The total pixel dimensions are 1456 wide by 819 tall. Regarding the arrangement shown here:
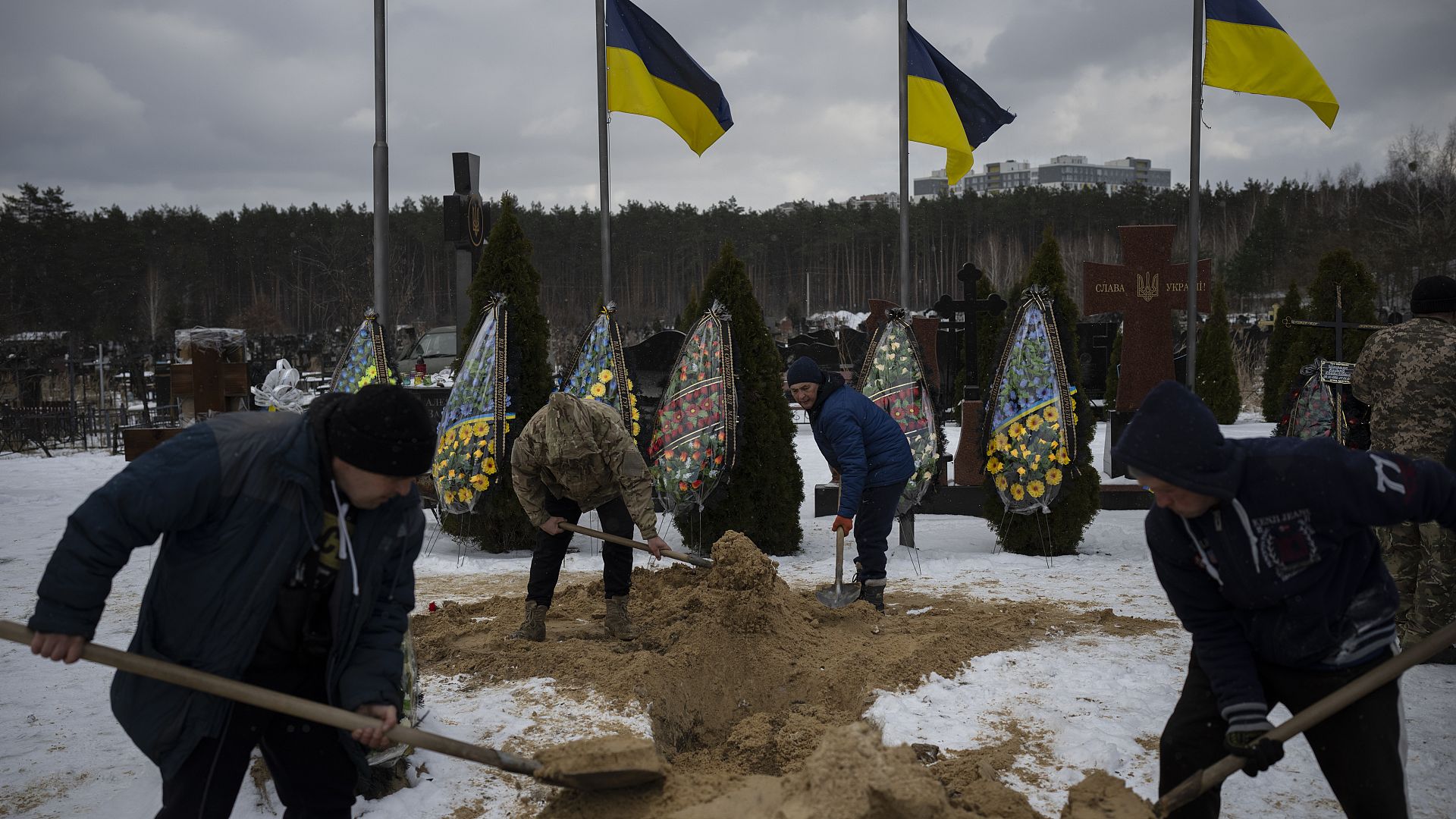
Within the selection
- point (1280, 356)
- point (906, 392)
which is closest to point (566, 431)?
point (906, 392)

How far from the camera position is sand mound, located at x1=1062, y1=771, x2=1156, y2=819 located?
2861 millimetres

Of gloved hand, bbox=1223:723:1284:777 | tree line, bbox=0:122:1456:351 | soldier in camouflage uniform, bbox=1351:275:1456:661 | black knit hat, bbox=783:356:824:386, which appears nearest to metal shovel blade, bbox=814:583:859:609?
black knit hat, bbox=783:356:824:386

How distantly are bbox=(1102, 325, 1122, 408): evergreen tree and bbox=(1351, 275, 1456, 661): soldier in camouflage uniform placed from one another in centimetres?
698

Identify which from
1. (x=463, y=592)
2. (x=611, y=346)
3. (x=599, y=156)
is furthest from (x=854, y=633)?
(x=599, y=156)

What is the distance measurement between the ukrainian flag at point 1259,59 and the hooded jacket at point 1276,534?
708 centimetres

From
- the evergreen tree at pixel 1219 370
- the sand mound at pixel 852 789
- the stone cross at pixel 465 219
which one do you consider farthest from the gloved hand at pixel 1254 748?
the evergreen tree at pixel 1219 370

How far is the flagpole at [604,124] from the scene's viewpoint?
352 inches

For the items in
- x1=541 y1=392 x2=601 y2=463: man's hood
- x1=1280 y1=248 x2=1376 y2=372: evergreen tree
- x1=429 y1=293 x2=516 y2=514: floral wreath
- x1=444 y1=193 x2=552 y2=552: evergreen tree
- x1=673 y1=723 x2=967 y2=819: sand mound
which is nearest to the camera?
x1=673 y1=723 x2=967 y2=819: sand mound

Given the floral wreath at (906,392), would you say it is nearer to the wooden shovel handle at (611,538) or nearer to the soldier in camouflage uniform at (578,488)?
the wooden shovel handle at (611,538)

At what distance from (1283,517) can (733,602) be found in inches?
133

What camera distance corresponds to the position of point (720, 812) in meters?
3.15

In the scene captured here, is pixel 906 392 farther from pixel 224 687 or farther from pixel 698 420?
pixel 224 687

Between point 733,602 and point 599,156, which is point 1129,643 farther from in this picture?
point 599,156

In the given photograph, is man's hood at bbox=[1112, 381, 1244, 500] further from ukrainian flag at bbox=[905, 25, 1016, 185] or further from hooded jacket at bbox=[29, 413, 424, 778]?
ukrainian flag at bbox=[905, 25, 1016, 185]
